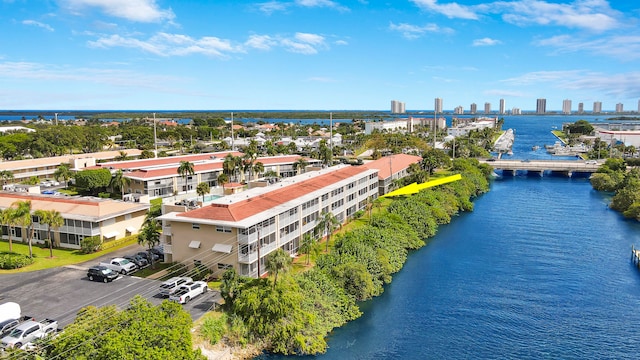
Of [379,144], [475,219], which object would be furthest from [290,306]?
[379,144]

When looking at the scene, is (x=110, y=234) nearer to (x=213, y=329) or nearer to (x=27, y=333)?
(x=27, y=333)

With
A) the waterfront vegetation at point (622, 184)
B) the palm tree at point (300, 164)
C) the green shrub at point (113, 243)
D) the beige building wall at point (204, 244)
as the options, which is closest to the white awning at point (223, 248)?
the beige building wall at point (204, 244)

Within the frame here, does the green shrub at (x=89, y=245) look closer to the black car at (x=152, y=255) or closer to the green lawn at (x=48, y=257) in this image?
the green lawn at (x=48, y=257)

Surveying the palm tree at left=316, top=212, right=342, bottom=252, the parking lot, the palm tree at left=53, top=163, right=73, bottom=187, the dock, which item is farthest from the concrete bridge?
the parking lot

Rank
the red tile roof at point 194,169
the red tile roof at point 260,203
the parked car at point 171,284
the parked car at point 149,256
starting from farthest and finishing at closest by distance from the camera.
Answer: the red tile roof at point 194,169 < the parked car at point 149,256 < the red tile roof at point 260,203 < the parked car at point 171,284

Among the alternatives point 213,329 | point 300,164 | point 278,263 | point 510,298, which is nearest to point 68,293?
point 213,329

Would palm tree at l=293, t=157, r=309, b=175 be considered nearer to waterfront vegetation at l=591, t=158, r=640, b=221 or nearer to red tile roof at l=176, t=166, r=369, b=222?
red tile roof at l=176, t=166, r=369, b=222
